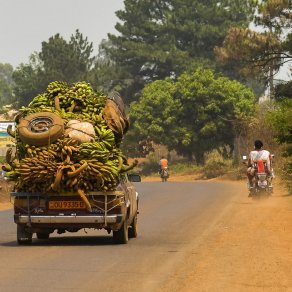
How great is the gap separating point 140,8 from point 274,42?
48122 mm

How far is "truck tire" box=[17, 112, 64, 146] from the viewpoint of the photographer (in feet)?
56.4

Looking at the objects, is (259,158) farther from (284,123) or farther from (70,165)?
(70,165)

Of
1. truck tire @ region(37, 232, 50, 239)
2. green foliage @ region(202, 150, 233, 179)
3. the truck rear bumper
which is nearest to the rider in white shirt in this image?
truck tire @ region(37, 232, 50, 239)

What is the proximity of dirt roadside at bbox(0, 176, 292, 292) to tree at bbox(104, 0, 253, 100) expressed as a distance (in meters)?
78.6

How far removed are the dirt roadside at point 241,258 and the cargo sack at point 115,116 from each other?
2462mm

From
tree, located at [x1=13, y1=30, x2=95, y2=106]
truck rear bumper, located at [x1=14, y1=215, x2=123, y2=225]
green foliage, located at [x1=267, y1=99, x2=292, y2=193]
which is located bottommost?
truck rear bumper, located at [x1=14, y1=215, x2=123, y2=225]

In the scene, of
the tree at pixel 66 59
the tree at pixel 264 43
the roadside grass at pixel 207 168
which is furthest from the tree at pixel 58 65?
the tree at pixel 264 43

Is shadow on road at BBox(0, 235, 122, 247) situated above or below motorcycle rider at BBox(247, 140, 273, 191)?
below

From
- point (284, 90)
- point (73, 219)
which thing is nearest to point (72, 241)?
point (73, 219)

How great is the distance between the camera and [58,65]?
10662 cm

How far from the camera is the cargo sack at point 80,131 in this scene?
56.7 feet

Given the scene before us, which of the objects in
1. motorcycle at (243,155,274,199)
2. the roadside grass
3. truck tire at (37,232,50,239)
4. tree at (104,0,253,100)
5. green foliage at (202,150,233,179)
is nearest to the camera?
truck tire at (37,232,50,239)

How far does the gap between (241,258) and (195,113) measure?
222 ft

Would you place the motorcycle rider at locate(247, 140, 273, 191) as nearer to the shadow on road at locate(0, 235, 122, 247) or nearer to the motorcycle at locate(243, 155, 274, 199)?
the motorcycle at locate(243, 155, 274, 199)
